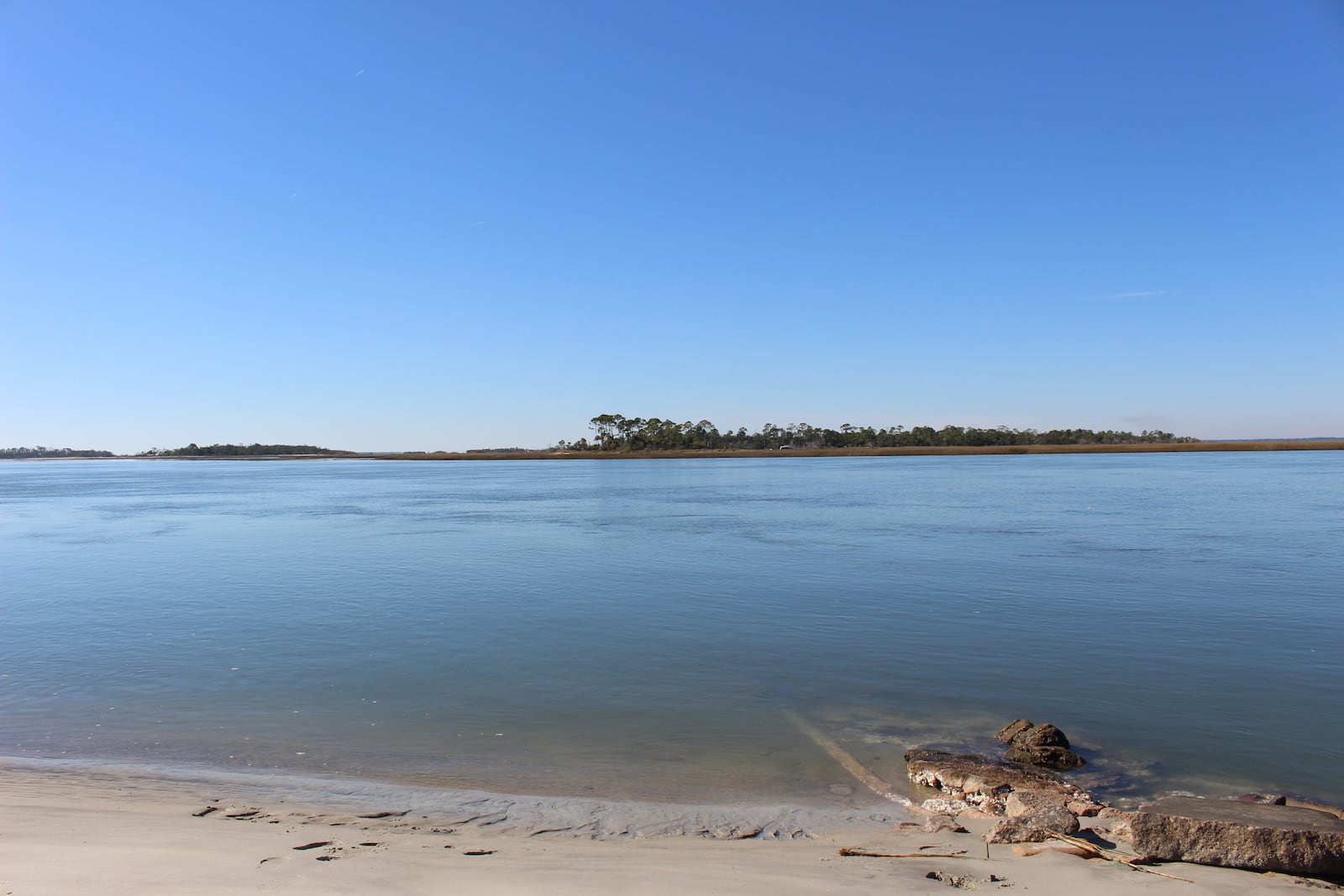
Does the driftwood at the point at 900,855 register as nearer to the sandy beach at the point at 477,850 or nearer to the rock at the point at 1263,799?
the sandy beach at the point at 477,850

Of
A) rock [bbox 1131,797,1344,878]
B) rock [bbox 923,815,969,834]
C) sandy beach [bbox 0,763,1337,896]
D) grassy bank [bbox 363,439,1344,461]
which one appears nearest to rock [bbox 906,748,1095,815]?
rock [bbox 923,815,969,834]

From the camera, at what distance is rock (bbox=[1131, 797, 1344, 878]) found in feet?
17.9

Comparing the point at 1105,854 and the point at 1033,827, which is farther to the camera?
the point at 1033,827

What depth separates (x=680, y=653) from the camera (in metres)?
12.7

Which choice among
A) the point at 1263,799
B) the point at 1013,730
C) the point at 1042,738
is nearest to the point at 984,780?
the point at 1042,738

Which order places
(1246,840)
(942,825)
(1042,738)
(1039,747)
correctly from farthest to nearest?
(1042,738), (1039,747), (942,825), (1246,840)

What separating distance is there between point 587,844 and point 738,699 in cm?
449

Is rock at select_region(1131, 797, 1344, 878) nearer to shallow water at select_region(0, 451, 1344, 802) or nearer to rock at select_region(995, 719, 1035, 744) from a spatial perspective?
shallow water at select_region(0, 451, 1344, 802)

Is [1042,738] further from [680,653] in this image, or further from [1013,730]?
[680,653]

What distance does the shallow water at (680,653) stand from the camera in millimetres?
8508

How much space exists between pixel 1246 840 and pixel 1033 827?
1357 mm

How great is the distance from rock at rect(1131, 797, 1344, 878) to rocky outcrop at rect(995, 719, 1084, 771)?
77.7 inches

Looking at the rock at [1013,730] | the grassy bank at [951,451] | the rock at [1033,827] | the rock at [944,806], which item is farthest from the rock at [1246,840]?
the grassy bank at [951,451]

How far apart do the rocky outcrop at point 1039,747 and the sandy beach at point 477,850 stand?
1.81 meters
